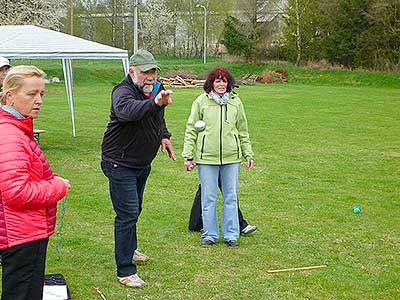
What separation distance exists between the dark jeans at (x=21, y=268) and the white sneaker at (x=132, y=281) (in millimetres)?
1865

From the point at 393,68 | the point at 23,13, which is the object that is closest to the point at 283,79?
the point at 393,68

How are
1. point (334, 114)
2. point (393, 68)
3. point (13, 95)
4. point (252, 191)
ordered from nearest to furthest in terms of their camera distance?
1. point (13, 95)
2. point (252, 191)
3. point (334, 114)
4. point (393, 68)

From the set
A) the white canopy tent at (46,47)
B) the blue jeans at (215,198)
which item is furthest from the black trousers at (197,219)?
the white canopy tent at (46,47)

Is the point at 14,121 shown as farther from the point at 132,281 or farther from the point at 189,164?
the point at 189,164

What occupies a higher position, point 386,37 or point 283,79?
point 386,37

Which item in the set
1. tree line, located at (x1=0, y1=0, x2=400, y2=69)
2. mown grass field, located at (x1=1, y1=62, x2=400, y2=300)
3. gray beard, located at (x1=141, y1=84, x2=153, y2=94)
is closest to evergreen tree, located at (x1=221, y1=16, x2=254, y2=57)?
tree line, located at (x1=0, y1=0, x2=400, y2=69)

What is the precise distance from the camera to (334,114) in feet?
67.6

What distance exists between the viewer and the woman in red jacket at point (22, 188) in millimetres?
3213

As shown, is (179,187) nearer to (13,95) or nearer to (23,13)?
(13,95)

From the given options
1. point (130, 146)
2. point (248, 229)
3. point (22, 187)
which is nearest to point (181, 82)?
point (248, 229)

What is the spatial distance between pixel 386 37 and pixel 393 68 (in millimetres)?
2383

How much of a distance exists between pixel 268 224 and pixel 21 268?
4405mm

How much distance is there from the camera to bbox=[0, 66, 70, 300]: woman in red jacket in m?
3.21

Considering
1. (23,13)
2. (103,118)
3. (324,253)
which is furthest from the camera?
(23,13)
